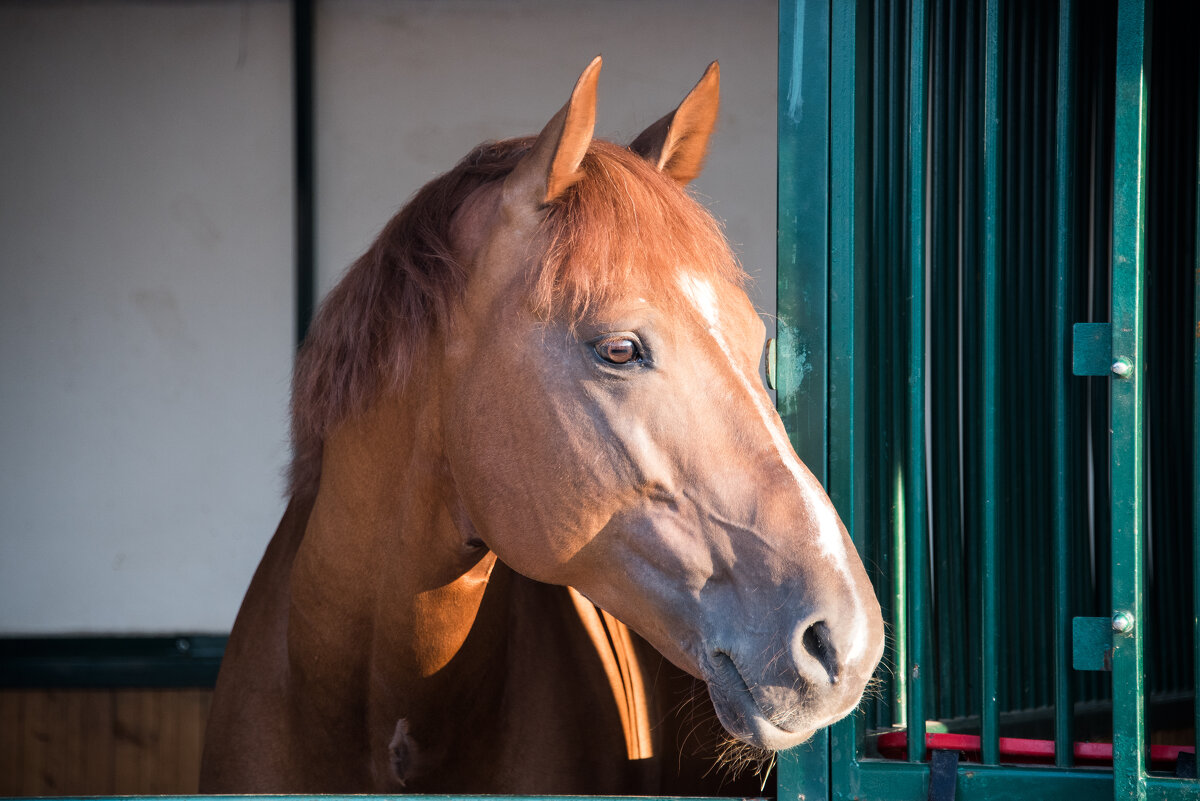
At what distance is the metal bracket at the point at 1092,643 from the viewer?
4.54 feet

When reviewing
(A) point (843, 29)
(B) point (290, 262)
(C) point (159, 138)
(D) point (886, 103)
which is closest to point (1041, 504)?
(D) point (886, 103)

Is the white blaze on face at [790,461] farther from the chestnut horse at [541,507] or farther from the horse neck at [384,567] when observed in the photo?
the horse neck at [384,567]

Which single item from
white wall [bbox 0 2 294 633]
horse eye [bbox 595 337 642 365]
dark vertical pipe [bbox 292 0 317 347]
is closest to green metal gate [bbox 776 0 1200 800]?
horse eye [bbox 595 337 642 365]

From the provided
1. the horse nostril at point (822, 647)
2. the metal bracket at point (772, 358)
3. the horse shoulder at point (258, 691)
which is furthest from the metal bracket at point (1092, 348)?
the horse shoulder at point (258, 691)

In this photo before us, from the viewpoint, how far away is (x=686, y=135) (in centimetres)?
165

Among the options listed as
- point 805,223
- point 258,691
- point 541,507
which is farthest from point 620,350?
point 258,691

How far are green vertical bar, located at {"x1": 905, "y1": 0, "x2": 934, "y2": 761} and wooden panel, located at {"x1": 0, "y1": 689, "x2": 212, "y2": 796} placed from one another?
2821 millimetres

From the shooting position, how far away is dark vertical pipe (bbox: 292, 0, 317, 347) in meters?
3.64

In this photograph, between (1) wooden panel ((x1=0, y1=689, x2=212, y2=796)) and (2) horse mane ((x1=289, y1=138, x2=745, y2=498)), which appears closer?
(2) horse mane ((x1=289, y1=138, x2=745, y2=498))

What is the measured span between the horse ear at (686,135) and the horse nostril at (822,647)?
79 centimetres

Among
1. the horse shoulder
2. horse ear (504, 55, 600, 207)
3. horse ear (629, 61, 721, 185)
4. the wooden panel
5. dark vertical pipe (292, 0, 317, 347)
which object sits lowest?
the wooden panel

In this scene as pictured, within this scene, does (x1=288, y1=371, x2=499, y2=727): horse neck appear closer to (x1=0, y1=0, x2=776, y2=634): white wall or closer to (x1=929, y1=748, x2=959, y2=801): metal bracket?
(x1=929, y1=748, x2=959, y2=801): metal bracket

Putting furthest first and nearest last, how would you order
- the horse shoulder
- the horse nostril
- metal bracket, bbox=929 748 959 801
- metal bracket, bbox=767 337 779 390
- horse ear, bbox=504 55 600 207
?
the horse shoulder < metal bracket, bbox=767 337 779 390 < metal bracket, bbox=929 748 959 801 < horse ear, bbox=504 55 600 207 < the horse nostril

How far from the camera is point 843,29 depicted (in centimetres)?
144
